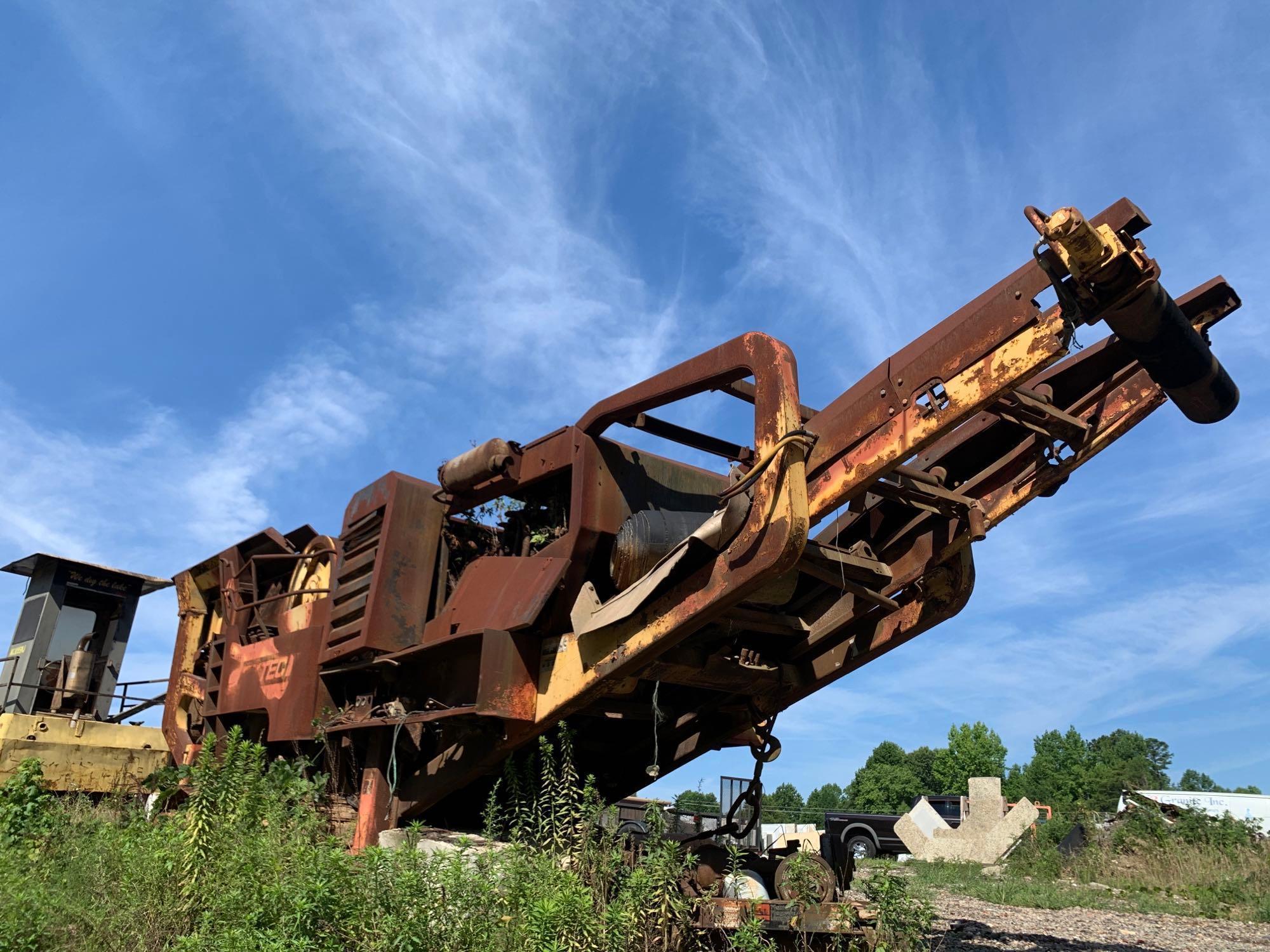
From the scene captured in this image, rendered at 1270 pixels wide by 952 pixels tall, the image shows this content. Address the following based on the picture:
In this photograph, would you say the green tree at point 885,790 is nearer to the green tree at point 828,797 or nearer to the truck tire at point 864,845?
the green tree at point 828,797

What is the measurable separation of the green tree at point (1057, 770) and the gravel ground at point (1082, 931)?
64171 millimetres

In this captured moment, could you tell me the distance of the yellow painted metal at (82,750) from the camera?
857 centimetres

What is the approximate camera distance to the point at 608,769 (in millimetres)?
7035

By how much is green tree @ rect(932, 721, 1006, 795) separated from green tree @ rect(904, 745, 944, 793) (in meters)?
4.16

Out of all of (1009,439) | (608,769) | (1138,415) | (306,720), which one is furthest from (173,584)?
(1138,415)

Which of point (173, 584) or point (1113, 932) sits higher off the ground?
point (173, 584)

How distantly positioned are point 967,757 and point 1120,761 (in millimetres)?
17748

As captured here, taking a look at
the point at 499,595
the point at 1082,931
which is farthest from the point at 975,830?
the point at 499,595

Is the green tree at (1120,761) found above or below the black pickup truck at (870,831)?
above

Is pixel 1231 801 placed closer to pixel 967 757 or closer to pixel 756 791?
pixel 756 791

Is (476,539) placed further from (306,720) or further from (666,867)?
(666,867)

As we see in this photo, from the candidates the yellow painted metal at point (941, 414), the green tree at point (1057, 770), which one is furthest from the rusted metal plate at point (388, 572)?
the green tree at point (1057, 770)

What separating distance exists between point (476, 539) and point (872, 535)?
3.03 metres

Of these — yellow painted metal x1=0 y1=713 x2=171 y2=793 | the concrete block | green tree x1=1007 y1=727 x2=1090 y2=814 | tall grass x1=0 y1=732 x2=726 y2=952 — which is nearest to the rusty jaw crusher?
tall grass x1=0 y1=732 x2=726 y2=952
